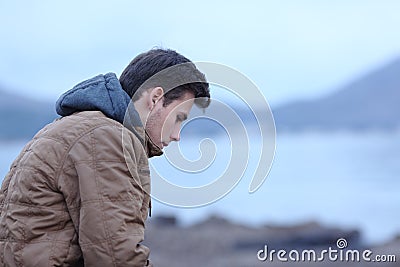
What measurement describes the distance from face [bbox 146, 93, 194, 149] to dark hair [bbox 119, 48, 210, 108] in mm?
13

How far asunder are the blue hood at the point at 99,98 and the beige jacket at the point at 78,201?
37 millimetres

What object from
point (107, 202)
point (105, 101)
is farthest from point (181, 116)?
point (107, 202)

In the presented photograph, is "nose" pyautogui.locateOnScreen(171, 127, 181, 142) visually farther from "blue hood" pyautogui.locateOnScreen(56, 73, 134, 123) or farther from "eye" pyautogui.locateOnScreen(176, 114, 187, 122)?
"blue hood" pyautogui.locateOnScreen(56, 73, 134, 123)

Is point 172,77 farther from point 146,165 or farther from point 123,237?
point 123,237

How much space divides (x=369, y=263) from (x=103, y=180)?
2.43 m

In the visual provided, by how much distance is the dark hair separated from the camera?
156 cm

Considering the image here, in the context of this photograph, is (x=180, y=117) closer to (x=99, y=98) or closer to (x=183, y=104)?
(x=183, y=104)

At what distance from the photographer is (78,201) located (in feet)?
4.46

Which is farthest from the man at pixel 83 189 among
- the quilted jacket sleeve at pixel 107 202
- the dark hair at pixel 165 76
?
the dark hair at pixel 165 76

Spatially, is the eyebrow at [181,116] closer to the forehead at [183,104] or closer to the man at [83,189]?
the forehead at [183,104]

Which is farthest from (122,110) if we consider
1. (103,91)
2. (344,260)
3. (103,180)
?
(344,260)

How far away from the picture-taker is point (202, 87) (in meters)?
1.62

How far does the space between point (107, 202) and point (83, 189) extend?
49mm

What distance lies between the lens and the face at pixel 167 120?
1.55 m
